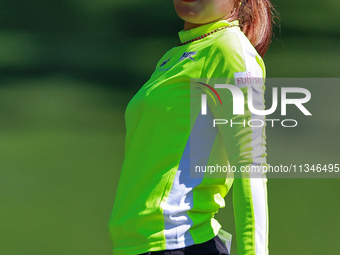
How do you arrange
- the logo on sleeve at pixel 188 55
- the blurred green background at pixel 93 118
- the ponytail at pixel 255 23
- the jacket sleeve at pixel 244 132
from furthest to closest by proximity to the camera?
the blurred green background at pixel 93 118 → the ponytail at pixel 255 23 → the logo on sleeve at pixel 188 55 → the jacket sleeve at pixel 244 132

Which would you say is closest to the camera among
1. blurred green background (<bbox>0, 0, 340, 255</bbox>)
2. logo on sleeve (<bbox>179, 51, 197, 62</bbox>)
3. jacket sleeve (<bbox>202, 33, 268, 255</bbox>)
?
jacket sleeve (<bbox>202, 33, 268, 255</bbox>)

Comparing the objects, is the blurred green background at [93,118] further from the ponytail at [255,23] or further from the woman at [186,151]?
the woman at [186,151]

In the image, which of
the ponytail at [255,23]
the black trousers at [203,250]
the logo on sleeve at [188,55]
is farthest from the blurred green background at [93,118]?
the black trousers at [203,250]

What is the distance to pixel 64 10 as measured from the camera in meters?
6.16

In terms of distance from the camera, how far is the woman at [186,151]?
109 centimetres

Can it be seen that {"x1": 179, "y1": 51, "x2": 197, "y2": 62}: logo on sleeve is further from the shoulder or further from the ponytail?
the ponytail

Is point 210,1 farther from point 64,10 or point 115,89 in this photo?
point 64,10

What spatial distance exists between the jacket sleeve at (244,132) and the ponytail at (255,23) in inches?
6.5

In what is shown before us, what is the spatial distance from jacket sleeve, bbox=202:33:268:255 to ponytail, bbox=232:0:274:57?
0.17m

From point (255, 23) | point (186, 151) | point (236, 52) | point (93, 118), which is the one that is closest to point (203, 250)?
point (186, 151)

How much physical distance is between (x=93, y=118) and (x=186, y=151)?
3.29 meters

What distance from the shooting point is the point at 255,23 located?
131 centimetres

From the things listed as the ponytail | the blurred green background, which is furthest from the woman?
the blurred green background

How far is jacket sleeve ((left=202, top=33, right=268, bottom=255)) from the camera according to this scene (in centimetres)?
105
